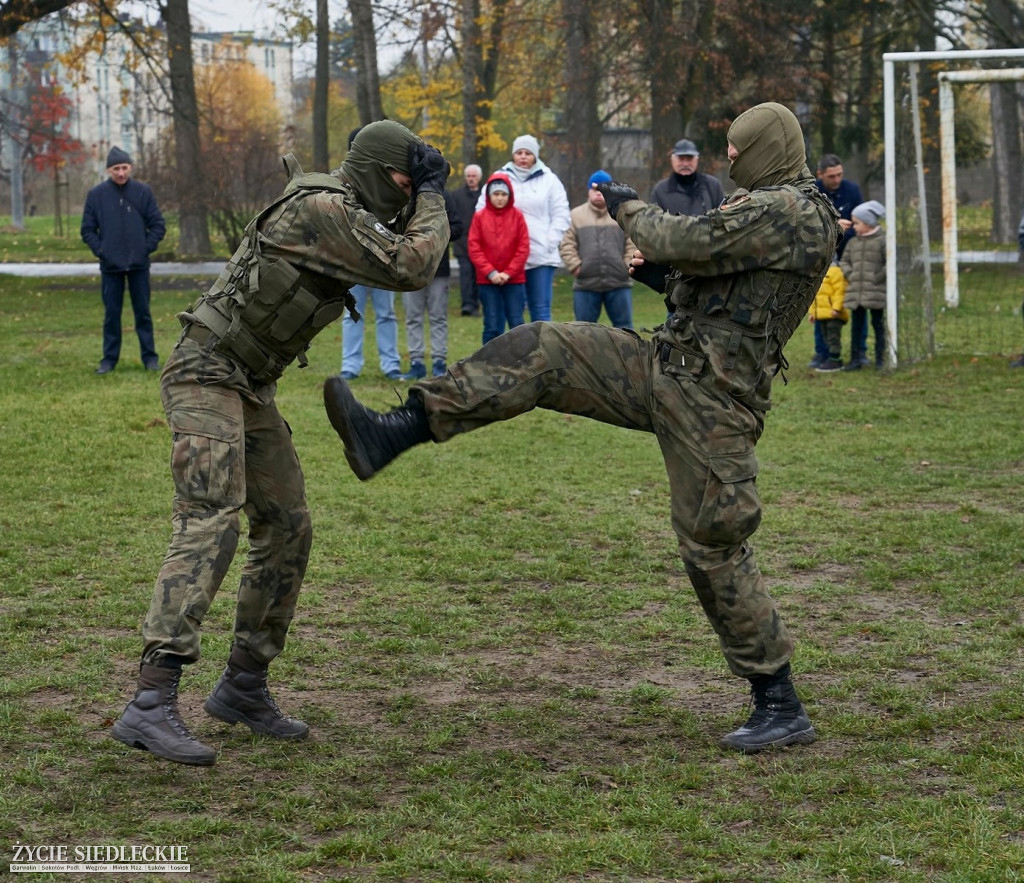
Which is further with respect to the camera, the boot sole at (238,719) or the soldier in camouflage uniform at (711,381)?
the boot sole at (238,719)

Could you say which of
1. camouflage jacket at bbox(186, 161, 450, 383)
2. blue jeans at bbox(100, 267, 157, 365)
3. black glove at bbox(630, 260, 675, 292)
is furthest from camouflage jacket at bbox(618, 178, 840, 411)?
blue jeans at bbox(100, 267, 157, 365)

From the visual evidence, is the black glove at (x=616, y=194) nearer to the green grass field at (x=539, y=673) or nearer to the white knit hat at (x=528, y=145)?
the green grass field at (x=539, y=673)

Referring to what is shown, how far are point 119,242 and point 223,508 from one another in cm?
980

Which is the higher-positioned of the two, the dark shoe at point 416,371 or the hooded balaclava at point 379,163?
the hooded balaclava at point 379,163

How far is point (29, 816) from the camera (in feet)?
12.7

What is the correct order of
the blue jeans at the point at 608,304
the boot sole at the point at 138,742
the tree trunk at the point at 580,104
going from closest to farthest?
→ the boot sole at the point at 138,742, the blue jeans at the point at 608,304, the tree trunk at the point at 580,104

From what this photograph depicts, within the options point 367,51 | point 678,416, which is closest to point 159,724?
point 678,416

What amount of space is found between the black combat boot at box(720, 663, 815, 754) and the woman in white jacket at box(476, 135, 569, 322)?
828cm

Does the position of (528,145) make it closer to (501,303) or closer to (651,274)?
(501,303)

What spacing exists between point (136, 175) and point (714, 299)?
28981mm

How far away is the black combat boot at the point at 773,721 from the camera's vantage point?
4.51 metres

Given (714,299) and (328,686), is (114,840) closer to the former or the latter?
(328,686)

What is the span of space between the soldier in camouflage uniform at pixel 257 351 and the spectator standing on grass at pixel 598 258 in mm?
7737

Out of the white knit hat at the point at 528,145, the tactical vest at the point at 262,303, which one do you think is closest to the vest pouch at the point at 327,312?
the tactical vest at the point at 262,303
